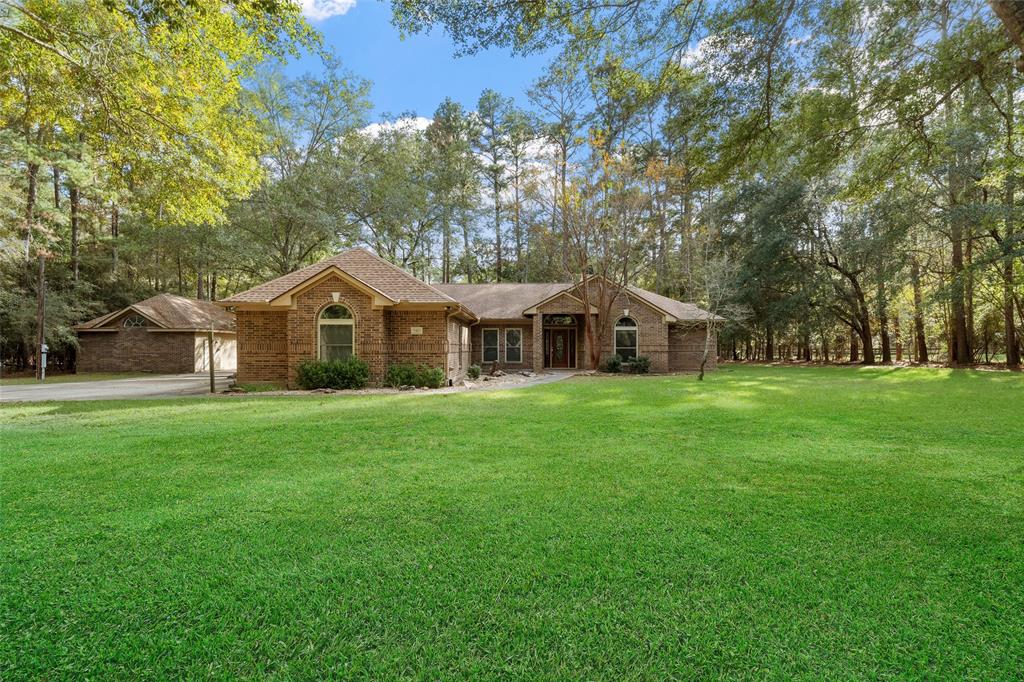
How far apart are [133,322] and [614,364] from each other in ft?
77.8

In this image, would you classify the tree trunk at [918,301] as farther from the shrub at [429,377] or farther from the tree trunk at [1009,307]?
the shrub at [429,377]

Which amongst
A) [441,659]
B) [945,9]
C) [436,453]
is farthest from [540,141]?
[441,659]

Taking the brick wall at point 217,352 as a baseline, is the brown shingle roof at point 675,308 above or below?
above

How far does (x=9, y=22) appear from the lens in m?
7.39

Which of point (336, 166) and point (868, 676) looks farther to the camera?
point (336, 166)

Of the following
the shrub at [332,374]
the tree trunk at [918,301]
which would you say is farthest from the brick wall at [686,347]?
the shrub at [332,374]

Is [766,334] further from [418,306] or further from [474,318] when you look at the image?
[418,306]

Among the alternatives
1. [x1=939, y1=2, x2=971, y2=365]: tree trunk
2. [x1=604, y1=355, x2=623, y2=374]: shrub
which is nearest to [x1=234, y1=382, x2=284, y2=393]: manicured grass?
[x1=604, y1=355, x2=623, y2=374]: shrub

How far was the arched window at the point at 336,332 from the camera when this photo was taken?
47.1ft

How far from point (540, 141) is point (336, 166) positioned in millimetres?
14181

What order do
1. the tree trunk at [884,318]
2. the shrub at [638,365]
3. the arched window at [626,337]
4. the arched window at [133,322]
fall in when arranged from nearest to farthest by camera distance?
the shrub at [638,365], the arched window at [626,337], the arched window at [133,322], the tree trunk at [884,318]

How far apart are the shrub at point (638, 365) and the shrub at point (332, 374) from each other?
40.5ft

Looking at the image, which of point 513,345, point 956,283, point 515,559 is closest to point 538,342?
point 513,345

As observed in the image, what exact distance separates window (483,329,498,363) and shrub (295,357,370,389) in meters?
9.48
